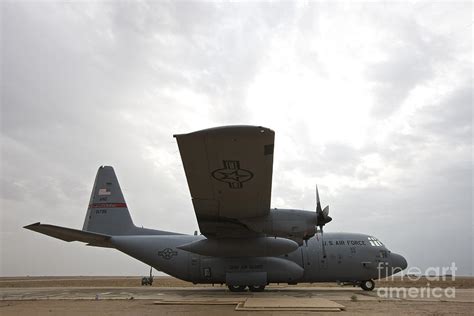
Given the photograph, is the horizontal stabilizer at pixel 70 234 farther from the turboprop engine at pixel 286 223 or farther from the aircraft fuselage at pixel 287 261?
the turboprop engine at pixel 286 223

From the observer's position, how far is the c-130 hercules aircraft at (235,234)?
409 inches

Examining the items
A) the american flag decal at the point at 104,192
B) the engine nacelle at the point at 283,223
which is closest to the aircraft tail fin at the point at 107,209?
the american flag decal at the point at 104,192

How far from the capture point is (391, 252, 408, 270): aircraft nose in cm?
2110

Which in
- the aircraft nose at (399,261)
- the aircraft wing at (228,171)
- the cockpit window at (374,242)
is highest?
the aircraft wing at (228,171)

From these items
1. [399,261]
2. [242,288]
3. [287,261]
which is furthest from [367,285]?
[242,288]

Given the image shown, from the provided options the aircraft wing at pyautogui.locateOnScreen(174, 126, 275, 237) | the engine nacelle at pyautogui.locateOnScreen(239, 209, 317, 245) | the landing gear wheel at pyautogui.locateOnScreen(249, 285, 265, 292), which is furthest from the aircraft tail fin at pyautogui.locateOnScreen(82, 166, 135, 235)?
the engine nacelle at pyautogui.locateOnScreen(239, 209, 317, 245)

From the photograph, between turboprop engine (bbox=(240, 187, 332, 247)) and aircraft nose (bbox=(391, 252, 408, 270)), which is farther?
aircraft nose (bbox=(391, 252, 408, 270))

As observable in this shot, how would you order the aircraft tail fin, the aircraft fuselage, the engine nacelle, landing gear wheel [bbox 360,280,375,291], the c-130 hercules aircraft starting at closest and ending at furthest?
1. the c-130 hercules aircraft
2. the engine nacelle
3. the aircraft fuselage
4. landing gear wheel [bbox 360,280,375,291]
5. the aircraft tail fin

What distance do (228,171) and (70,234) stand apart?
1188cm

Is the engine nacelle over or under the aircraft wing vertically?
under

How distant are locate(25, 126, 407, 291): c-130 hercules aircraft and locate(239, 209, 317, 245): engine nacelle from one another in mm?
40

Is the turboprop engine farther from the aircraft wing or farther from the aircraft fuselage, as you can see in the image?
the aircraft fuselage

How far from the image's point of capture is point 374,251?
21.1 meters

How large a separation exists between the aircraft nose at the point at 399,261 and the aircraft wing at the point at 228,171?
10.9 m
